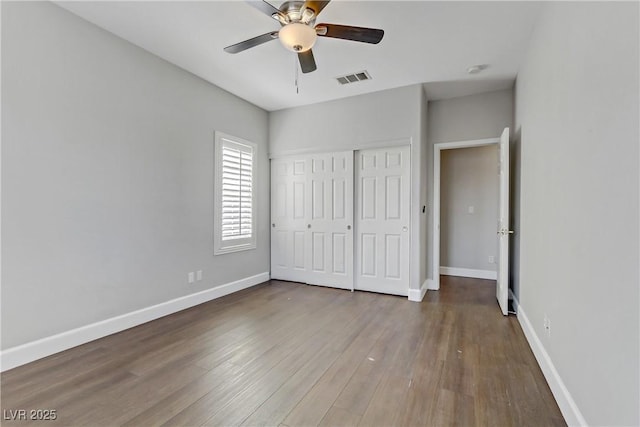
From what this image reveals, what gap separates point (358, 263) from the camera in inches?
173

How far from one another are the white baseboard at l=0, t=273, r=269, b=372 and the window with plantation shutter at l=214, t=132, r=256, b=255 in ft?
2.16

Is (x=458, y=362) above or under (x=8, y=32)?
under

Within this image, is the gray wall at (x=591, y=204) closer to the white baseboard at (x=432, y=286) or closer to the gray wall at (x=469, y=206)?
the white baseboard at (x=432, y=286)

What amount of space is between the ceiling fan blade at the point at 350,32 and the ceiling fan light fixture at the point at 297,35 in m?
0.12

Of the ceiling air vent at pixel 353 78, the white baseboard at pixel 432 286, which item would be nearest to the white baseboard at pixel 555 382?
the white baseboard at pixel 432 286

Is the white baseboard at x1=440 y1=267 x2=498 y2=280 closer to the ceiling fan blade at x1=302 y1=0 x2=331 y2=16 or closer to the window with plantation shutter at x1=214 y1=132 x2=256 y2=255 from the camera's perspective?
the window with plantation shutter at x1=214 y1=132 x2=256 y2=255

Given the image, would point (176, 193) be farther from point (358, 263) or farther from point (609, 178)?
point (609, 178)

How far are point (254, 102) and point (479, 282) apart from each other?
4803 mm

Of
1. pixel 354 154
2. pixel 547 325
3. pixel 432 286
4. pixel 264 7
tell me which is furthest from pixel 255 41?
pixel 432 286

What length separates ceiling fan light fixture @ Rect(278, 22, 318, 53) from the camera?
2059 millimetres

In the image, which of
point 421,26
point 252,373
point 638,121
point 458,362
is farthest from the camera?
point 421,26

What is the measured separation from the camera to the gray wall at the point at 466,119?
4043 mm

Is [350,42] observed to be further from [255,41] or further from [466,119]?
[466,119]

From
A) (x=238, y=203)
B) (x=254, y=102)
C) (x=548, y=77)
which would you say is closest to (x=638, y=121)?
(x=548, y=77)
